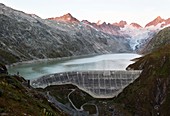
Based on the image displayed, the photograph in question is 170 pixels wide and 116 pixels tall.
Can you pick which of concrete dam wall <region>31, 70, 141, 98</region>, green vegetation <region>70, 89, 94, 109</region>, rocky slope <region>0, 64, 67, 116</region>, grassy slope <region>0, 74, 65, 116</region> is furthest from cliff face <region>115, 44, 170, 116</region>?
grassy slope <region>0, 74, 65, 116</region>

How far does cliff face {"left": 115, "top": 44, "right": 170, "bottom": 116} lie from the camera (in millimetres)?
138113

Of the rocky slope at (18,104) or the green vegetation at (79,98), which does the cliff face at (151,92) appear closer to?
the green vegetation at (79,98)

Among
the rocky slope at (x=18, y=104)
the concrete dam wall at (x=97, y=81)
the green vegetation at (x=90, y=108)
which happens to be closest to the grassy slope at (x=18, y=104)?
the rocky slope at (x=18, y=104)

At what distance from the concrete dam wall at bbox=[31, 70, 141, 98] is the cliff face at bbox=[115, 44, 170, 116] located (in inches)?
202

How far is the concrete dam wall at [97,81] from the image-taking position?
156125 millimetres

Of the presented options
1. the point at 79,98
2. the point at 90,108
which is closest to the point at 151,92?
the point at 90,108

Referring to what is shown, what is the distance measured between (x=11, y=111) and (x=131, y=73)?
133 metres

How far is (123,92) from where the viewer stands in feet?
509

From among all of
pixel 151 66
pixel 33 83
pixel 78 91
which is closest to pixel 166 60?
pixel 151 66

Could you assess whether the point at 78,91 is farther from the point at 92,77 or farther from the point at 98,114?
the point at 98,114

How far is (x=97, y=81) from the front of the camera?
160750 millimetres

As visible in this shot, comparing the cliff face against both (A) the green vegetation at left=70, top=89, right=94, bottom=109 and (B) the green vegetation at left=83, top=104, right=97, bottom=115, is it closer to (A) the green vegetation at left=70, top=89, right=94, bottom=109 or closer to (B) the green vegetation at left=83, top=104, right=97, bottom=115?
(A) the green vegetation at left=70, top=89, right=94, bottom=109

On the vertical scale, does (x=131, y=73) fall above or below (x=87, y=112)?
above

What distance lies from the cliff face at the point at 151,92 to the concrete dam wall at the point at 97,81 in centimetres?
514
